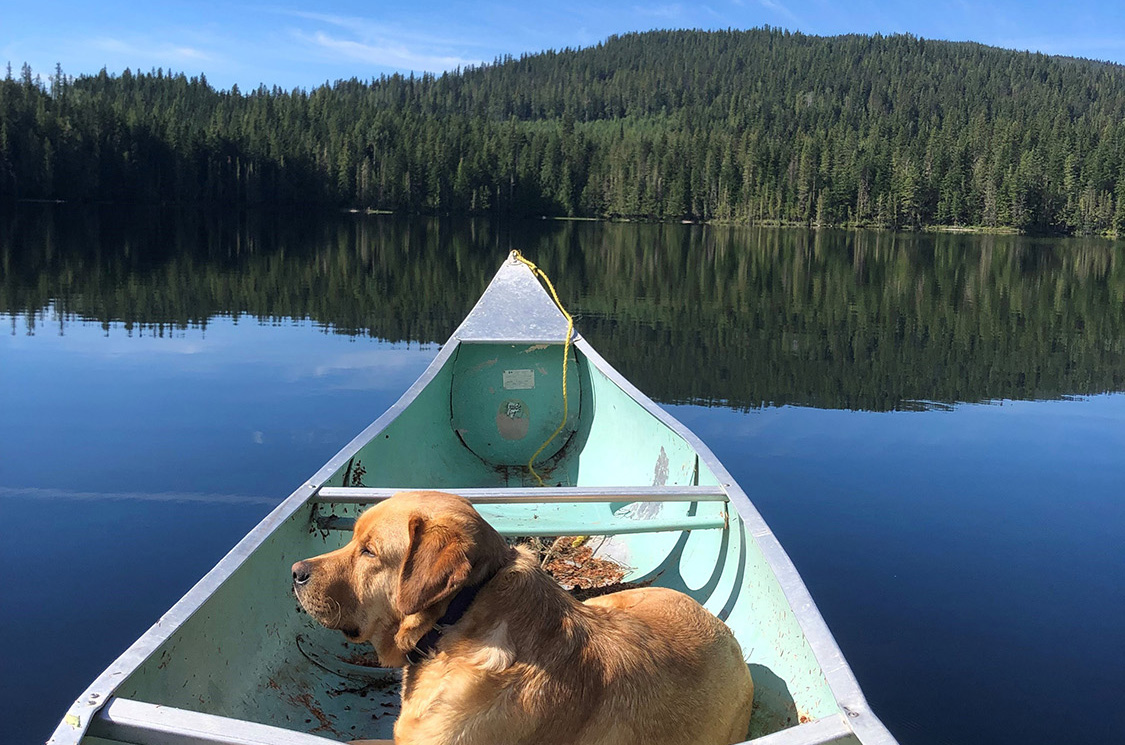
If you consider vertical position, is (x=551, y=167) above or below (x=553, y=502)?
above

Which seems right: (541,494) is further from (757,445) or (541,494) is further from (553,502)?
(757,445)

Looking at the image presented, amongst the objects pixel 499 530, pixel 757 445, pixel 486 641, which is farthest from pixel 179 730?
pixel 757 445

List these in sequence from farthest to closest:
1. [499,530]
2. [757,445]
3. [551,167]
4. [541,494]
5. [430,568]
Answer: [551,167]
[757,445]
[541,494]
[499,530]
[430,568]

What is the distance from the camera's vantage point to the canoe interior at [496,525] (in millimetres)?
3418

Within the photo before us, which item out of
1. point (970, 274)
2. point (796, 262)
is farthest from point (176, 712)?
point (796, 262)

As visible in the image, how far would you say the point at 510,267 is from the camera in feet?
33.3

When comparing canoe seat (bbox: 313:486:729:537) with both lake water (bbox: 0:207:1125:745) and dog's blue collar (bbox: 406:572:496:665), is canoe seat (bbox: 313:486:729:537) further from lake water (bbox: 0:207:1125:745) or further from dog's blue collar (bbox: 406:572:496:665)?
lake water (bbox: 0:207:1125:745)

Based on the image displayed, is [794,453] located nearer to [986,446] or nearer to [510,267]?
[986,446]

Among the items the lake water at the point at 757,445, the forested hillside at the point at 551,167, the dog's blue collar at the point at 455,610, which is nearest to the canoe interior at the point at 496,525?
the dog's blue collar at the point at 455,610

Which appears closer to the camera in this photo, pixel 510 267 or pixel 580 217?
pixel 510 267

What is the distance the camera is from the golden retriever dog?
2547 mm

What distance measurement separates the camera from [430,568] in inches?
101

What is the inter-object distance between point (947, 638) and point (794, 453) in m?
4.59

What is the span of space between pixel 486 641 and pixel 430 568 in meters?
0.27
